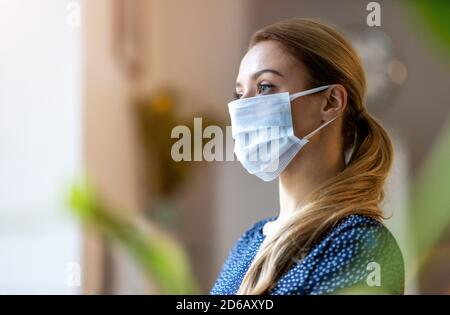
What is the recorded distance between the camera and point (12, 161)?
3.94 ft

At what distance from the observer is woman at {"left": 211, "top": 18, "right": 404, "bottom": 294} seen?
826 millimetres

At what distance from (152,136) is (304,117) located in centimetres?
38

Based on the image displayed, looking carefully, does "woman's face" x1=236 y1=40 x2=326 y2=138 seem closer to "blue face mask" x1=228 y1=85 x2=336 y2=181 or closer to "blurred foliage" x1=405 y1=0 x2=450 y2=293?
"blue face mask" x1=228 y1=85 x2=336 y2=181

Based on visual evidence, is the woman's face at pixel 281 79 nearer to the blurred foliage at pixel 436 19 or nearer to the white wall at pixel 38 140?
the blurred foliage at pixel 436 19

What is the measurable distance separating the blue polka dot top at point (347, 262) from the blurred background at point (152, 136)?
0.22 metres

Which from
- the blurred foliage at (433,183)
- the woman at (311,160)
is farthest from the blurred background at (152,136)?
the woman at (311,160)

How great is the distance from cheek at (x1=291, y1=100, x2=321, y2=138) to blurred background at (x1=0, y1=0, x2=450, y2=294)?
14cm

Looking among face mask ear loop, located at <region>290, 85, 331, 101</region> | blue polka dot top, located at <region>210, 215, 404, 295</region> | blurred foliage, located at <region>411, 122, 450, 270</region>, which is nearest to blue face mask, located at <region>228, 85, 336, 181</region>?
face mask ear loop, located at <region>290, 85, 331, 101</region>

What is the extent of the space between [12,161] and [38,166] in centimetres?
5

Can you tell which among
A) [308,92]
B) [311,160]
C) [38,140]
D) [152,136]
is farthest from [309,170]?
[38,140]

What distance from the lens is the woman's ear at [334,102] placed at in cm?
91

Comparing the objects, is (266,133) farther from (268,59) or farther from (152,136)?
(152,136)

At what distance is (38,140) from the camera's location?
1.24 metres
